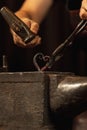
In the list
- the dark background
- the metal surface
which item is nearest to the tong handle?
the metal surface

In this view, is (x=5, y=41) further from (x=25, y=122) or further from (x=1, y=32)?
(x=25, y=122)

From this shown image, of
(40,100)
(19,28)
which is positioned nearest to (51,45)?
(19,28)

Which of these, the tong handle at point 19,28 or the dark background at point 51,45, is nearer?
the tong handle at point 19,28

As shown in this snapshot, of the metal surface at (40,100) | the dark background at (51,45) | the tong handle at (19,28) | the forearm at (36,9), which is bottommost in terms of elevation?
the dark background at (51,45)

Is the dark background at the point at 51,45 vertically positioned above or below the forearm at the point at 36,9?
below

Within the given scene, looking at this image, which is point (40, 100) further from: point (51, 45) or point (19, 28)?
point (51, 45)

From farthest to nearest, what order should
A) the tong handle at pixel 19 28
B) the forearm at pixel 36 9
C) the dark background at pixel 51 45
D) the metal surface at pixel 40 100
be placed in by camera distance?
1. the dark background at pixel 51 45
2. the forearm at pixel 36 9
3. the tong handle at pixel 19 28
4. the metal surface at pixel 40 100

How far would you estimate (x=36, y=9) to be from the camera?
1.72m

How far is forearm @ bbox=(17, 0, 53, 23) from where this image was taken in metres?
1.69

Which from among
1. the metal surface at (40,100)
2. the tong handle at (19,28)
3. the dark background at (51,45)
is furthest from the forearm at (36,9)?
the metal surface at (40,100)

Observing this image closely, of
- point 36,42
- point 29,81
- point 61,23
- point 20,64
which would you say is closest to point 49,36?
point 61,23

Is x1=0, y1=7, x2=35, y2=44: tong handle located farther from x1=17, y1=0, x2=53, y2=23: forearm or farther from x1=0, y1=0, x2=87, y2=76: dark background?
x1=0, y1=0, x2=87, y2=76: dark background

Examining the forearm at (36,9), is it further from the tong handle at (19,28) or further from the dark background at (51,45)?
the tong handle at (19,28)

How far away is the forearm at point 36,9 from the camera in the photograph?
5.55 feet
